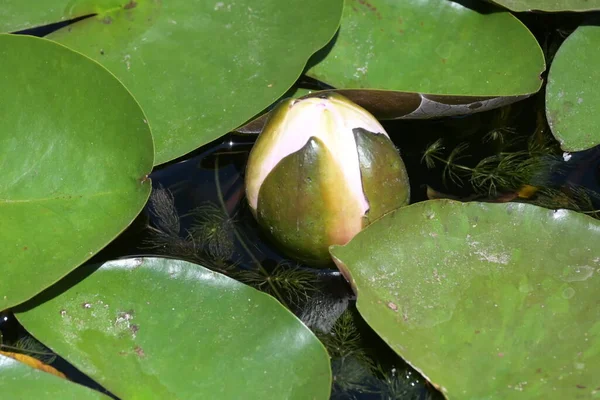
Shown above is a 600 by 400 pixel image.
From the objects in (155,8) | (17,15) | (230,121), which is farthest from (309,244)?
(17,15)

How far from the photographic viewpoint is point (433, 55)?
1.84 m

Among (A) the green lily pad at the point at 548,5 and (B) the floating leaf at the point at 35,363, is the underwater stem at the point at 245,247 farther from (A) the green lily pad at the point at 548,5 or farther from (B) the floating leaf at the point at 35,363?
(A) the green lily pad at the point at 548,5

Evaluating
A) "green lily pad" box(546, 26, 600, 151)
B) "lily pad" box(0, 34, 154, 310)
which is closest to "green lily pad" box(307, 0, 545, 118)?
"green lily pad" box(546, 26, 600, 151)

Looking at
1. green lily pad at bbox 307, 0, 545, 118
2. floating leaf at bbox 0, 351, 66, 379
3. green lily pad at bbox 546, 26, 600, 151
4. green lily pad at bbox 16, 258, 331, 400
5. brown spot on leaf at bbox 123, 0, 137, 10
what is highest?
brown spot on leaf at bbox 123, 0, 137, 10

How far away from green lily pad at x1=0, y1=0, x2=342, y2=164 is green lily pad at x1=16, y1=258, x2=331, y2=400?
33 cm

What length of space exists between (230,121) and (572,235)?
0.86m

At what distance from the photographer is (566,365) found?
1397 millimetres

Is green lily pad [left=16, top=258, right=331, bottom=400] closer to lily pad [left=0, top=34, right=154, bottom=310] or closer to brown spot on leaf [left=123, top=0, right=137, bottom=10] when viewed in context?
lily pad [left=0, top=34, right=154, bottom=310]

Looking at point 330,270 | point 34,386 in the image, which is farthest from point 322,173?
point 34,386

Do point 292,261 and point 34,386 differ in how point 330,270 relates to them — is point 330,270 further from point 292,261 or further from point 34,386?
point 34,386

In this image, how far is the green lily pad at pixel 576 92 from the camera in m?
1.77

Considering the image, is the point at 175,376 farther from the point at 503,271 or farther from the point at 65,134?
the point at 503,271

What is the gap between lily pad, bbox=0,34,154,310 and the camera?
58.2 inches

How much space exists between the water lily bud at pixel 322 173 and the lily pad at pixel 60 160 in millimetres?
283
